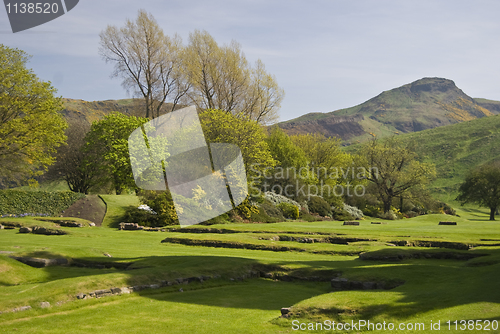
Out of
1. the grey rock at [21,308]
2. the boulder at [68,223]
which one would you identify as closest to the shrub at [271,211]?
the boulder at [68,223]

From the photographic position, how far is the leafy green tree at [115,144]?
40.2 metres

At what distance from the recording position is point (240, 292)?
11656mm

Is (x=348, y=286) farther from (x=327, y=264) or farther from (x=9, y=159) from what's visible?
(x=9, y=159)

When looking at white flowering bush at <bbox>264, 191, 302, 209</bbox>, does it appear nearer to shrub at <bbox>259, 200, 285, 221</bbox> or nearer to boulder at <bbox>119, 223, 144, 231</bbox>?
shrub at <bbox>259, 200, 285, 221</bbox>

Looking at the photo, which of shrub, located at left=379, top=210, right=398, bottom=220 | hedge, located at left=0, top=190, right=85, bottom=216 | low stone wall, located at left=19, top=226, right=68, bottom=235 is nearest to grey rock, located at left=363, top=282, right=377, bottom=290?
low stone wall, located at left=19, top=226, right=68, bottom=235

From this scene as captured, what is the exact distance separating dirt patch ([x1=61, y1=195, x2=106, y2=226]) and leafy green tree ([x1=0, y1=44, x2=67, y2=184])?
191 inches

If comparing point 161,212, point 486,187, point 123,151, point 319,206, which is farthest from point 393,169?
point 123,151

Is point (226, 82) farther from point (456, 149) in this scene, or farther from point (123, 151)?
point (456, 149)

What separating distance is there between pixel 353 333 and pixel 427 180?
56.7 m

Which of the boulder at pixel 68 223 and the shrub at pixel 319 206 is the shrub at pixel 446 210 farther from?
the boulder at pixel 68 223

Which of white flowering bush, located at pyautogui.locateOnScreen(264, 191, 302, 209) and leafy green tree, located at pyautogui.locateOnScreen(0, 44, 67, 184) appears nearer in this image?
leafy green tree, located at pyautogui.locateOnScreen(0, 44, 67, 184)

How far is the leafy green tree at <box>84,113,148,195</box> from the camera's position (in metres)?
40.2

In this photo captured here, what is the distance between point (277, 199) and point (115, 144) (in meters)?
20.5

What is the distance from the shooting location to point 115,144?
40.3 metres
